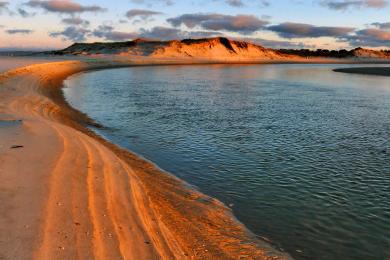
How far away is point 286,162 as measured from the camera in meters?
12.7

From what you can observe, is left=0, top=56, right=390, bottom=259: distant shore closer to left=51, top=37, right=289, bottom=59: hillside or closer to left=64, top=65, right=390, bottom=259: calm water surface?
left=64, top=65, right=390, bottom=259: calm water surface

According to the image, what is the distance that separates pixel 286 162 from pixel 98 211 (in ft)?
24.6

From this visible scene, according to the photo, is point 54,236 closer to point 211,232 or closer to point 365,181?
point 211,232

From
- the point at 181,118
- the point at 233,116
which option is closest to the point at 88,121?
the point at 181,118

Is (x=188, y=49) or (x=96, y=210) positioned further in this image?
(x=188, y=49)

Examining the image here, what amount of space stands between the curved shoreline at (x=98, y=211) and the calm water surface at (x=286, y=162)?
0.82 m

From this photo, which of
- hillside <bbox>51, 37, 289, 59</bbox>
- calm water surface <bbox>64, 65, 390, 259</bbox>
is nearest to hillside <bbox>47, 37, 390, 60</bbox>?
hillside <bbox>51, 37, 289, 59</bbox>

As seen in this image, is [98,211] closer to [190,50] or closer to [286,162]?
[286,162]

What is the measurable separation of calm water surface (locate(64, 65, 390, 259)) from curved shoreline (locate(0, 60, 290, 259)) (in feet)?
2.70

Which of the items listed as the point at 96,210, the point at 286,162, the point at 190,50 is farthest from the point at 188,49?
the point at 96,210

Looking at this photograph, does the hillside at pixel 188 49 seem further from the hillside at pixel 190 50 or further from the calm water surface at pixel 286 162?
the calm water surface at pixel 286 162

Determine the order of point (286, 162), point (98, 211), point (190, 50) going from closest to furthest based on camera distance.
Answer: point (98, 211)
point (286, 162)
point (190, 50)

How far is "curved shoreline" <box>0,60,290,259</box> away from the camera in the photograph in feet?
18.2

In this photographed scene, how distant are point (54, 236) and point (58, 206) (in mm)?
1093
